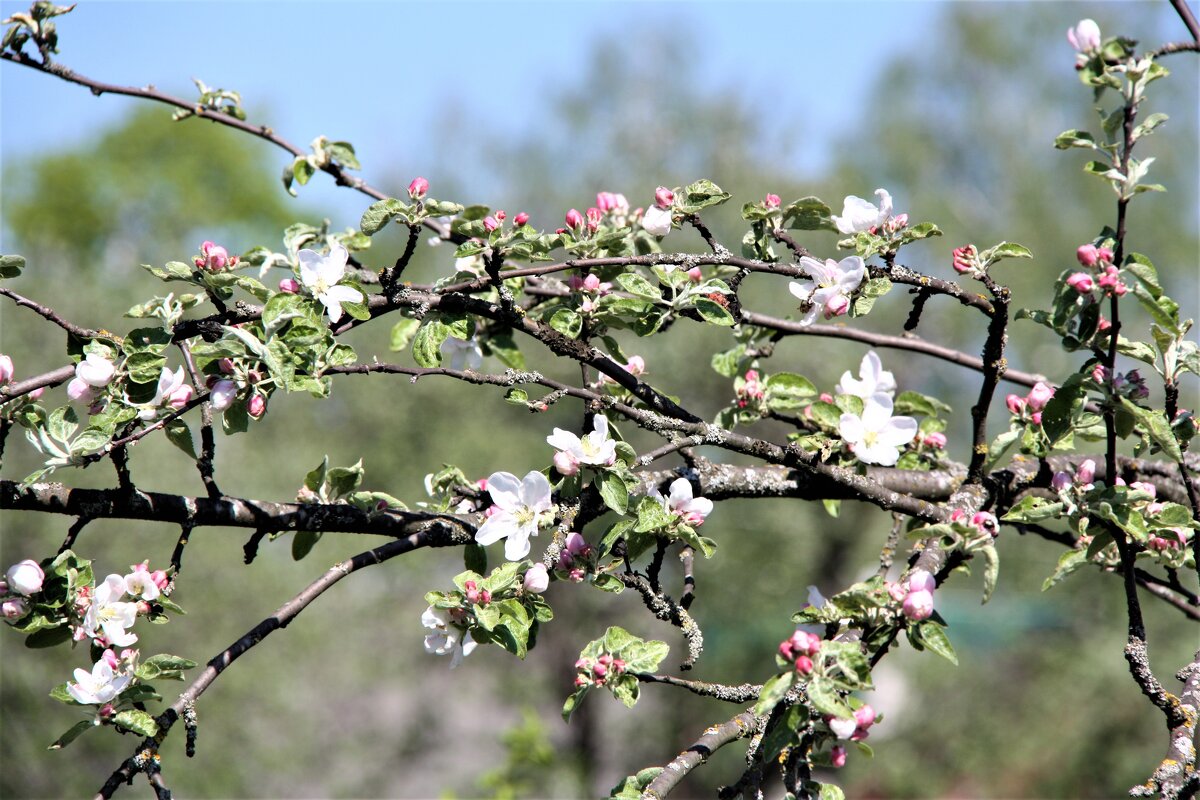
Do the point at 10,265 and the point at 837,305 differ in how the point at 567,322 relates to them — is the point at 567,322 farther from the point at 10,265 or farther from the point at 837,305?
the point at 10,265

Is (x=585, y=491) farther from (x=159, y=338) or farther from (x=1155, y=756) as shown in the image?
(x=1155, y=756)

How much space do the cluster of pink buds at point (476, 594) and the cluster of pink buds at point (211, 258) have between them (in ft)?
2.13

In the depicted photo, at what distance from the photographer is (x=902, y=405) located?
225 cm

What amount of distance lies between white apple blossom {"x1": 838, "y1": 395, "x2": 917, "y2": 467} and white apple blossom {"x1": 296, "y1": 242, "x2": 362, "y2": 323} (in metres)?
0.87

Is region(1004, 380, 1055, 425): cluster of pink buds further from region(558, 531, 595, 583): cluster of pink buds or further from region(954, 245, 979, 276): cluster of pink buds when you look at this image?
region(558, 531, 595, 583): cluster of pink buds

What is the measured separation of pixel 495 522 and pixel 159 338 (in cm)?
61

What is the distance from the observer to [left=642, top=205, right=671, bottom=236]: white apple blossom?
1851mm

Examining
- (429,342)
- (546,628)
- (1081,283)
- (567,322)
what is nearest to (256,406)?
(429,342)

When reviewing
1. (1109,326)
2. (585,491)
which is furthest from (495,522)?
(1109,326)

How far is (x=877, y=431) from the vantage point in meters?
1.83

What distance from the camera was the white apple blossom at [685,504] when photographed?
1.65 metres

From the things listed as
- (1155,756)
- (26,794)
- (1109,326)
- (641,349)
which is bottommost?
(1109,326)

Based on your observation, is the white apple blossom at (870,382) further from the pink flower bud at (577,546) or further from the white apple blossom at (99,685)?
the white apple blossom at (99,685)

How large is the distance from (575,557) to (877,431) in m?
0.59
